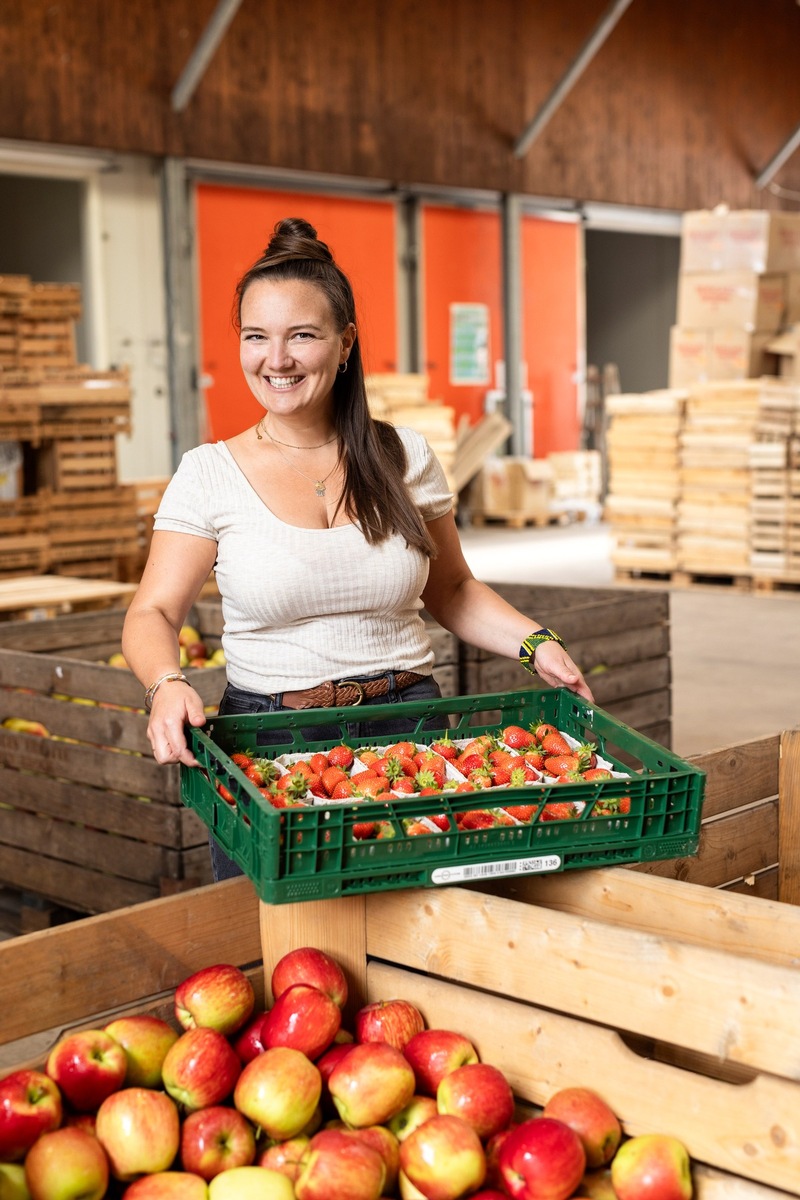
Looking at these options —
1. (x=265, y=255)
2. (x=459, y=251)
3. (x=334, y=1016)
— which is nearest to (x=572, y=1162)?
(x=334, y=1016)

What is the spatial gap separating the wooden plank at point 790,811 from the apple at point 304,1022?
3.83 ft

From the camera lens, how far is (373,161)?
13805 mm

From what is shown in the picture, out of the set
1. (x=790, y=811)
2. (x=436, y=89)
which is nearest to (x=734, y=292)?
(x=436, y=89)

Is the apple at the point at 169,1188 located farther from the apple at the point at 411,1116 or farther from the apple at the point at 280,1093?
the apple at the point at 411,1116

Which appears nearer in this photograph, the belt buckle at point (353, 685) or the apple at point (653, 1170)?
the apple at point (653, 1170)

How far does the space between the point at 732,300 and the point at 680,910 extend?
939cm

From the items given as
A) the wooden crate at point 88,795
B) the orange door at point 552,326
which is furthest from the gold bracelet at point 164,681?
the orange door at point 552,326

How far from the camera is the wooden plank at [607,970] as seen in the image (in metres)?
1.53

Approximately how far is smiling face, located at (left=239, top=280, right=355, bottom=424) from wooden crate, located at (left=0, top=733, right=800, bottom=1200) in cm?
81

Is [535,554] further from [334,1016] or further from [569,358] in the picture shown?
[334,1016]

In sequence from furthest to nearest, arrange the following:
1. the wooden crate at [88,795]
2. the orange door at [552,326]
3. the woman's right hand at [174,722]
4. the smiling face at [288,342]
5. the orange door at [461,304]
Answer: the orange door at [552,326]
the orange door at [461,304]
the wooden crate at [88,795]
the smiling face at [288,342]
the woman's right hand at [174,722]

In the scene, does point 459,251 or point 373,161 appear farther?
point 459,251

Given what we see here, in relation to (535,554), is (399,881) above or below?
above

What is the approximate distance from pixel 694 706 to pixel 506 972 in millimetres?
5284
